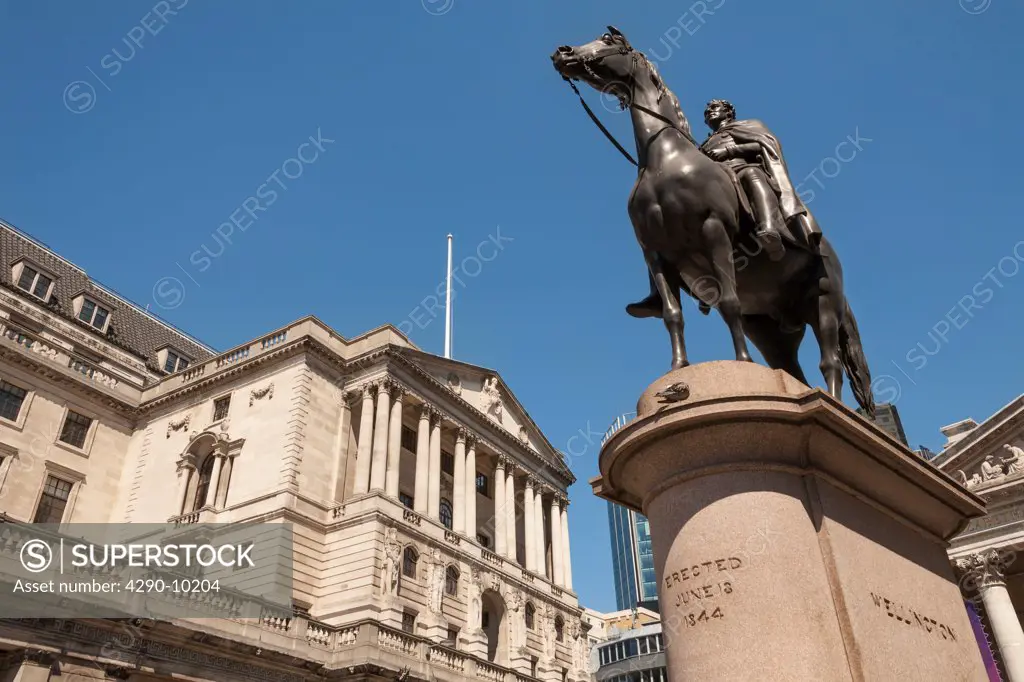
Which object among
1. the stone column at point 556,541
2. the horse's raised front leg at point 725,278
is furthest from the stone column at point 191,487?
the horse's raised front leg at point 725,278

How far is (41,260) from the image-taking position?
56.3 meters

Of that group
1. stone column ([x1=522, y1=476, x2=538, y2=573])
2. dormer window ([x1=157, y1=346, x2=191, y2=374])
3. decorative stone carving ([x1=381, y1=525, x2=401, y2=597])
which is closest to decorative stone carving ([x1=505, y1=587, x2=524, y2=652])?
stone column ([x1=522, y1=476, x2=538, y2=573])

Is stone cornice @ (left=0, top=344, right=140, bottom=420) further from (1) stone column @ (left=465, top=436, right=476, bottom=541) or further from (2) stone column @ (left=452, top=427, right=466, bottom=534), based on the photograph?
(1) stone column @ (left=465, top=436, right=476, bottom=541)

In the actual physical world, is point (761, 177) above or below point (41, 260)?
below

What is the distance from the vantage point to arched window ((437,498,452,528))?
1839 inches

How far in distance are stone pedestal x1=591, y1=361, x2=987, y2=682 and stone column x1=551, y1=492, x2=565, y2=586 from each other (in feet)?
156

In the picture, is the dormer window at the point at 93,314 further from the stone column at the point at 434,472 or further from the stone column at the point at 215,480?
the stone column at the point at 434,472

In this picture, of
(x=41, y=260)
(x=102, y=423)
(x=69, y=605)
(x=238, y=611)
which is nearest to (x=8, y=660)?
(x=69, y=605)

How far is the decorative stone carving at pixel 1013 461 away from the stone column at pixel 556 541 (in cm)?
3174

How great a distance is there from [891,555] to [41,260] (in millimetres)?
62629

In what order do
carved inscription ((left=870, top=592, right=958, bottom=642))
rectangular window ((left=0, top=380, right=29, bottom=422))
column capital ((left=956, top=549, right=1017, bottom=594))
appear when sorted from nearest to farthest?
1. carved inscription ((left=870, top=592, right=958, bottom=642))
2. column capital ((left=956, top=549, right=1017, bottom=594))
3. rectangular window ((left=0, top=380, right=29, bottom=422))

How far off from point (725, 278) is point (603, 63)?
2674mm

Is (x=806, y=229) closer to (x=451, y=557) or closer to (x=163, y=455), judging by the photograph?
(x=451, y=557)

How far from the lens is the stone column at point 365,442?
41.4 meters
